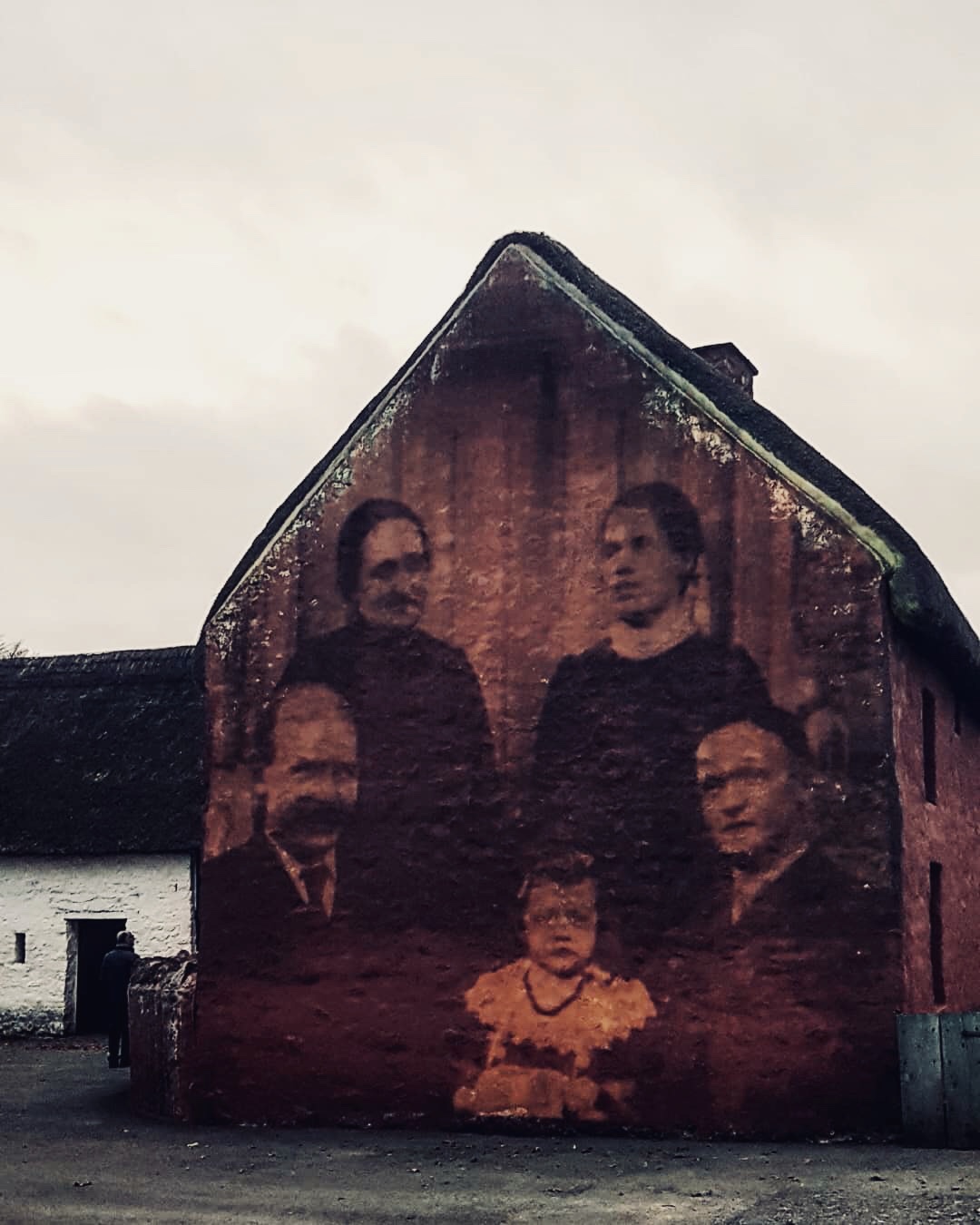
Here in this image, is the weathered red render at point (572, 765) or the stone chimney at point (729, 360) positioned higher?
the stone chimney at point (729, 360)

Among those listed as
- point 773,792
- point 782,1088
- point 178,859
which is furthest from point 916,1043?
point 178,859

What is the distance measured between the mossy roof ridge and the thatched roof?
9.87 metres

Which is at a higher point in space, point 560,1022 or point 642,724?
point 642,724

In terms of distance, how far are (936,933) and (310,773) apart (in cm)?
551

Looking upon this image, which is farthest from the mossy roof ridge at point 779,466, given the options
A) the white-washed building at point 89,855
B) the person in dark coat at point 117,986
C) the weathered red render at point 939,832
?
the white-washed building at point 89,855

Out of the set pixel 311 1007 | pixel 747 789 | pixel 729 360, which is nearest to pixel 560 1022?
pixel 311 1007

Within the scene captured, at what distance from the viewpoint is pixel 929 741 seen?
14281mm

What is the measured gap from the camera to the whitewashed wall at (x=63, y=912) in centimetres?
2427

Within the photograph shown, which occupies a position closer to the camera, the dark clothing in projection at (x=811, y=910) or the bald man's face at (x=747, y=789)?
the dark clothing in projection at (x=811, y=910)

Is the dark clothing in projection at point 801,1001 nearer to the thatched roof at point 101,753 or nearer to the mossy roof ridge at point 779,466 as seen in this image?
the mossy roof ridge at point 779,466

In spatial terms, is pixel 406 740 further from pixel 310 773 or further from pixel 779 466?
pixel 779 466

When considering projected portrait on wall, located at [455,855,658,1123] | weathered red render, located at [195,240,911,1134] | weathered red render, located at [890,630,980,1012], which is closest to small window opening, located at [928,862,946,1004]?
weathered red render, located at [890,630,980,1012]

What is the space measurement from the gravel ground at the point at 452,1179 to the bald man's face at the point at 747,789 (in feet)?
7.54

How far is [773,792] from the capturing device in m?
12.7
